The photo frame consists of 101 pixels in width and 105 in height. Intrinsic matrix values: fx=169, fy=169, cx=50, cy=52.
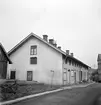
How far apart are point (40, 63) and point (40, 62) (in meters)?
0.16

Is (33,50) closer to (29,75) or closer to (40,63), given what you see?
(40,63)

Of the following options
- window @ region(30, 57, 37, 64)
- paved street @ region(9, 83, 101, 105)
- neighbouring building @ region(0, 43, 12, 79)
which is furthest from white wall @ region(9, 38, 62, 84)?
paved street @ region(9, 83, 101, 105)

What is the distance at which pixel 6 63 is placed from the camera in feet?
80.6

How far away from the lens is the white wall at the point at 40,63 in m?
26.7

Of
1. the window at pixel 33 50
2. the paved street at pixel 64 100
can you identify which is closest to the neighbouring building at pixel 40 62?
the window at pixel 33 50

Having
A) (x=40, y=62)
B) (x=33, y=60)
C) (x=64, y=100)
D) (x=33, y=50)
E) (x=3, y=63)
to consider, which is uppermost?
(x=33, y=50)

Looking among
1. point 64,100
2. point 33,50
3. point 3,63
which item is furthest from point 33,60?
point 64,100

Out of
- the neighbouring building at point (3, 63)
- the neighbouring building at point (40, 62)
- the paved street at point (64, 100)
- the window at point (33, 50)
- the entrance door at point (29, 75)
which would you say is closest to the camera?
the paved street at point (64, 100)

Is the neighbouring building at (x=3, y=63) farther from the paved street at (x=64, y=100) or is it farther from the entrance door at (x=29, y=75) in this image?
the paved street at (x=64, y=100)

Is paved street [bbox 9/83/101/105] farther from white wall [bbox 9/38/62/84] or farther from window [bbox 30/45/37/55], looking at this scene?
window [bbox 30/45/37/55]

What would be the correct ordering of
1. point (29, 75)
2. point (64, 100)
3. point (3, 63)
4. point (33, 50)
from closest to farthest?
1. point (64, 100)
2. point (3, 63)
3. point (29, 75)
4. point (33, 50)

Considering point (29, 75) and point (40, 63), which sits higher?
point (40, 63)

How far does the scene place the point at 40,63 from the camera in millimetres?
27906

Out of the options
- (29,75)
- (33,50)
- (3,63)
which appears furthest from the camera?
(33,50)
